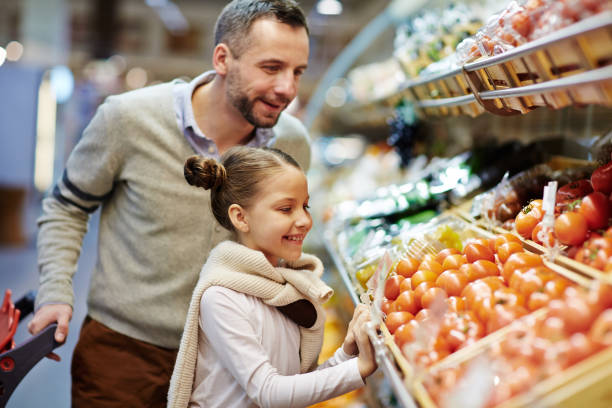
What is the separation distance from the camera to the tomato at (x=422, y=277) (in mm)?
1590

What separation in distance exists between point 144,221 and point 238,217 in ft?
1.95

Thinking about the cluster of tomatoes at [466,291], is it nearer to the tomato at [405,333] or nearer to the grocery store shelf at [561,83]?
the tomato at [405,333]

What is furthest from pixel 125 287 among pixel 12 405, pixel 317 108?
pixel 317 108

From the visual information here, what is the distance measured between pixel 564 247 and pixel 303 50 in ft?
3.61

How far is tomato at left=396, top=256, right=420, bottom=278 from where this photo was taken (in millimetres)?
1752

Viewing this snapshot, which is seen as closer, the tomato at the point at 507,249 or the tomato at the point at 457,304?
the tomato at the point at 457,304

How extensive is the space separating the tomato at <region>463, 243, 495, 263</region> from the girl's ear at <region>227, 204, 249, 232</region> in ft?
2.16

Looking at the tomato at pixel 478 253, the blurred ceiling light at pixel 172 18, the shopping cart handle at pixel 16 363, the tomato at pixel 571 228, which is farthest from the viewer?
the blurred ceiling light at pixel 172 18

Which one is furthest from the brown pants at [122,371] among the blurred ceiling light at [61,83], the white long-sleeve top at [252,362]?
the blurred ceiling light at [61,83]

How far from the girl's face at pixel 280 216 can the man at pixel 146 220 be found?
0.44 metres

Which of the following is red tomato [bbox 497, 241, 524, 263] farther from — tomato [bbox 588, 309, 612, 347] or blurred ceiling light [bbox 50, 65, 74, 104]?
blurred ceiling light [bbox 50, 65, 74, 104]

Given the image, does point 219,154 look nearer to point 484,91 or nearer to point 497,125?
point 484,91

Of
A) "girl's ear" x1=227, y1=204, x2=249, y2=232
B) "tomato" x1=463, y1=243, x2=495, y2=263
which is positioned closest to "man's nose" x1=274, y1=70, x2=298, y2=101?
"girl's ear" x1=227, y1=204, x2=249, y2=232

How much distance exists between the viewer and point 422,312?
1.43 m
